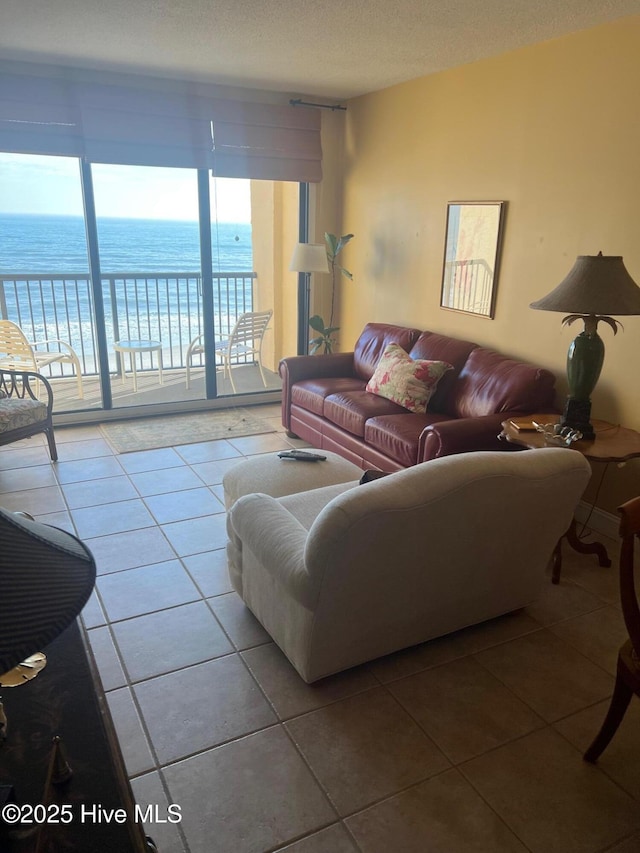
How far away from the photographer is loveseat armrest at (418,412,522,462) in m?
2.98

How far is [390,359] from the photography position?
4.03 metres

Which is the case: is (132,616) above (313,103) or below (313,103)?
below

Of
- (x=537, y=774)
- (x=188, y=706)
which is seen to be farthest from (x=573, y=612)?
(x=188, y=706)

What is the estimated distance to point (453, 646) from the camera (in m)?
2.32

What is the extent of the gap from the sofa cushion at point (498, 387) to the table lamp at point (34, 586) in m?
2.83

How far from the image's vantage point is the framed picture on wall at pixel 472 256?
3738mm

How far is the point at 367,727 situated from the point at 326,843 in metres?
0.41

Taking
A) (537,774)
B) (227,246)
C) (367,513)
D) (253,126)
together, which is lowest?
→ (537,774)

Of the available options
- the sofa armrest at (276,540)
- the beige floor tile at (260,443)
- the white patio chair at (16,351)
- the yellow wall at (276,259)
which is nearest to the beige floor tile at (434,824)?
the sofa armrest at (276,540)

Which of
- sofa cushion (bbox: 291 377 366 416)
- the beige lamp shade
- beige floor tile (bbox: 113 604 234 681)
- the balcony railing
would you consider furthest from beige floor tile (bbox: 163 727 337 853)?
the balcony railing

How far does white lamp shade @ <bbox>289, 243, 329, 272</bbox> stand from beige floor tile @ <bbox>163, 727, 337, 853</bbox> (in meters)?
3.71

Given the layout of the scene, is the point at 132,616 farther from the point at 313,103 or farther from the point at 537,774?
the point at 313,103

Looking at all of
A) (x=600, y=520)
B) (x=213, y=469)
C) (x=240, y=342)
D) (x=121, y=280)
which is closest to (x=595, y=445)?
(x=600, y=520)

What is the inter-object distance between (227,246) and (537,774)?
451 cm
